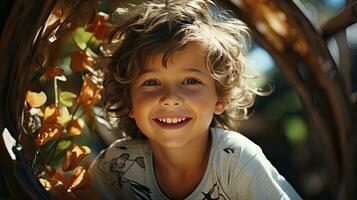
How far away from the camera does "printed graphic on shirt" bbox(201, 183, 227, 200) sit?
4.58 feet

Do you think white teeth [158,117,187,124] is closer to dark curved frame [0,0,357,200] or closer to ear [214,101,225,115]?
ear [214,101,225,115]

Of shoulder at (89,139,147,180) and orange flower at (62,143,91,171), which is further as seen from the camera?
shoulder at (89,139,147,180)

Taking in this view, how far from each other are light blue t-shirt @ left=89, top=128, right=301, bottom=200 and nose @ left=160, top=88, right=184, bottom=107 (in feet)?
0.47

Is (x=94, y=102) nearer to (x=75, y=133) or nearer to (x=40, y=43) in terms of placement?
(x=75, y=133)

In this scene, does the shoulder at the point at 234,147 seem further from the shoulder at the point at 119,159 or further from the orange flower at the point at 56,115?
the orange flower at the point at 56,115

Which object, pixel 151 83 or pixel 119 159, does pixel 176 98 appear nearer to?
pixel 151 83

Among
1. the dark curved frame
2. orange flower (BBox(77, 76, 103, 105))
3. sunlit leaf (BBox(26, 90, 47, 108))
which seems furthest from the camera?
orange flower (BBox(77, 76, 103, 105))

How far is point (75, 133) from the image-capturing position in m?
1.38

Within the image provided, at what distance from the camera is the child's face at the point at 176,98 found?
134 centimetres

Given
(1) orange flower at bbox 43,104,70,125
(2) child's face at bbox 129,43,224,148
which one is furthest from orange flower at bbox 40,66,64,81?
(2) child's face at bbox 129,43,224,148

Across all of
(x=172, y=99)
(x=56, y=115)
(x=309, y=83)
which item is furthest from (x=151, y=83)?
(x=309, y=83)

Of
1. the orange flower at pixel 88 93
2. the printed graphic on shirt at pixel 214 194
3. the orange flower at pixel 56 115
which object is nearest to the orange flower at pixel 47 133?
the orange flower at pixel 56 115

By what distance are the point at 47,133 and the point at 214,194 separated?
32 cm

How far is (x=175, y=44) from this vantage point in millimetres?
1338
